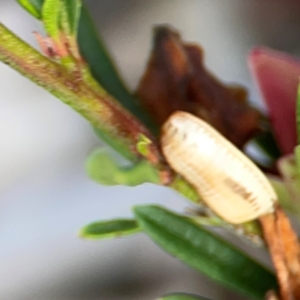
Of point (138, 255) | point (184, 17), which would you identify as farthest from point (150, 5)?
point (138, 255)

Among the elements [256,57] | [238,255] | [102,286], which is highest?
[256,57]

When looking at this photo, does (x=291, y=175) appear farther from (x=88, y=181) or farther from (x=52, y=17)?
(x=88, y=181)

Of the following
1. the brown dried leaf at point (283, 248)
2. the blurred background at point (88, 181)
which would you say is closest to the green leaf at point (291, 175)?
the brown dried leaf at point (283, 248)

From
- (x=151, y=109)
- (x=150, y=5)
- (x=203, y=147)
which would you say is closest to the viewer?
(x=203, y=147)

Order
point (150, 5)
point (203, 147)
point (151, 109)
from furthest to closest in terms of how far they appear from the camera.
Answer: point (150, 5) → point (151, 109) → point (203, 147)

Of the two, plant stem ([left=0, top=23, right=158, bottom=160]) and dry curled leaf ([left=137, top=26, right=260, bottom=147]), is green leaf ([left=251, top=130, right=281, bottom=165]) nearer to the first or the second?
dry curled leaf ([left=137, top=26, right=260, bottom=147])

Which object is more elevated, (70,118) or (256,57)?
(256,57)

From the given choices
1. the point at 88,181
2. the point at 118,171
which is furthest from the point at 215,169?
the point at 88,181

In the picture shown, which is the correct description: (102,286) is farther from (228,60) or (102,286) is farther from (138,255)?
(228,60)
